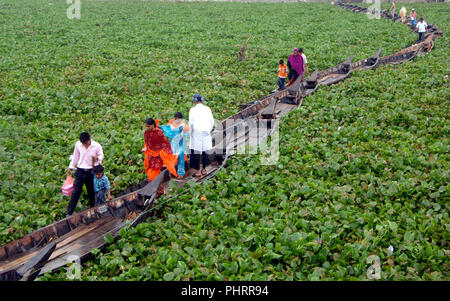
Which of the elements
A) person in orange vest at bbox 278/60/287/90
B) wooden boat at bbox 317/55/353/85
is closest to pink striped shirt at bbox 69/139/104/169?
person in orange vest at bbox 278/60/287/90

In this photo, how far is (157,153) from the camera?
7.76m

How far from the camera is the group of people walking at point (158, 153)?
22.6 feet

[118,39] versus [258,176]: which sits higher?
[118,39]

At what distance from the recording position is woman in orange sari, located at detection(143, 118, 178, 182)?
763cm

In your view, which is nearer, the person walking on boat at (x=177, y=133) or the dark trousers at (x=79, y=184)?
the dark trousers at (x=79, y=184)

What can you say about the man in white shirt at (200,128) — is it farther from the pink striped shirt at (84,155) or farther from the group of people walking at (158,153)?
the pink striped shirt at (84,155)

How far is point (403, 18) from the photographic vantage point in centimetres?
3288

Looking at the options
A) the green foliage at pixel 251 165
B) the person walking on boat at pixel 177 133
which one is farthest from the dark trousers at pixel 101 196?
the person walking on boat at pixel 177 133

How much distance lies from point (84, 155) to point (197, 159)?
2540mm

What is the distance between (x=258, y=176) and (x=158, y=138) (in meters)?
2.21

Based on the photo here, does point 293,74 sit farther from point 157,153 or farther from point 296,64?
point 157,153

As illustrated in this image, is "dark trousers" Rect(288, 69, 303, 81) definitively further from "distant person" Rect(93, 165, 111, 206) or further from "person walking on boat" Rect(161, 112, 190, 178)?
"distant person" Rect(93, 165, 111, 206)
